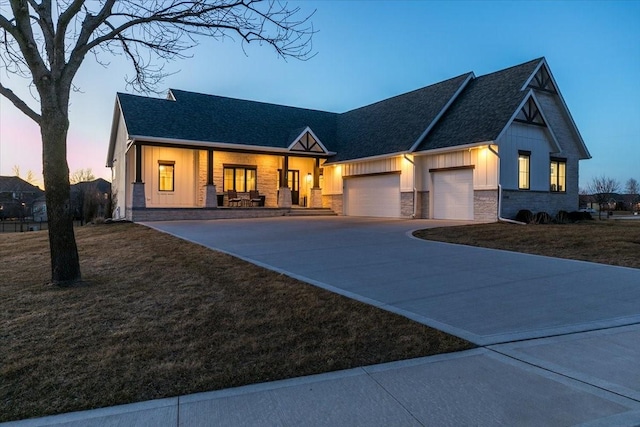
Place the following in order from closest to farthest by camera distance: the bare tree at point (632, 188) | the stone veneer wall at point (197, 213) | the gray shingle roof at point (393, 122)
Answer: the stone veneer wall at point (197, 213), the gray shingle roof at point (393, 122), the bare tree at point (632, 188)

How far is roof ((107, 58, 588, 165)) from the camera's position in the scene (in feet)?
60.8

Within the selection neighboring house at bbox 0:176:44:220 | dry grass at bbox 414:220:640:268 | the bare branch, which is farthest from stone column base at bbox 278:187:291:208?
neighboring house at bbox 0:176:44:220

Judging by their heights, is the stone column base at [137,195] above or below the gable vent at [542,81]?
below

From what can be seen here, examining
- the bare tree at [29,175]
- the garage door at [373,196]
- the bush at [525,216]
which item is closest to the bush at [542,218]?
the bush at [525,216]

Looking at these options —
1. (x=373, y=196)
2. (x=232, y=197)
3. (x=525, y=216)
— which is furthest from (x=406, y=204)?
(x=232, y=197)

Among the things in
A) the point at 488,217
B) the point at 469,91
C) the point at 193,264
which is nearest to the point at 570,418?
the point at 193,264

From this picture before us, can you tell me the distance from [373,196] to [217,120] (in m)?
10.1

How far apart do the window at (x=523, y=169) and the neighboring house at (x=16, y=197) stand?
127ft

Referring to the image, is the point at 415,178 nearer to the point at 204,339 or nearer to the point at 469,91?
the point at 469,91

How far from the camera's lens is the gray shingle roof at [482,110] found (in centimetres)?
1734

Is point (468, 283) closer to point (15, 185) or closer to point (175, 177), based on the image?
point (175, 177)

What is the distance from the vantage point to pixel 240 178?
24594mm

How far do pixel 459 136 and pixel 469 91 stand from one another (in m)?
4.33

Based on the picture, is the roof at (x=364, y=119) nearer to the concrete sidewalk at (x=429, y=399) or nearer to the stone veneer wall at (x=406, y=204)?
the stone veneer wall at (x=406, y=204)
